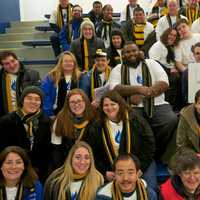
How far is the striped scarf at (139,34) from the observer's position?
20.0 feet

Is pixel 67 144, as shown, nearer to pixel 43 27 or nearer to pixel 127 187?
pixel 127 187

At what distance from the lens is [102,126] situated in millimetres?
3559

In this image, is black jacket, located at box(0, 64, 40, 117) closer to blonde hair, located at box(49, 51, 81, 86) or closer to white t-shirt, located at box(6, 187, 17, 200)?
blonde hair, located at box(49, 51, 81, 86)

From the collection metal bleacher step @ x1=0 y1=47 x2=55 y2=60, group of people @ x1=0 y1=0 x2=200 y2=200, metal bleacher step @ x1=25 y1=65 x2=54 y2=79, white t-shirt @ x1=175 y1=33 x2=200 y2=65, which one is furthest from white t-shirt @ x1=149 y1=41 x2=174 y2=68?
metal bleacher step @ x1=0 y1=47 x2=55 y2=60

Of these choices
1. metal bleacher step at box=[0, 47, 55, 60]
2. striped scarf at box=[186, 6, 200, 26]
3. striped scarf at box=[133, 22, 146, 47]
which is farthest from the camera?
metal bleacher step at box=[0, 47, 55, 60]

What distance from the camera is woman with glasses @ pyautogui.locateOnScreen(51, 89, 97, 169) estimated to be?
3.66m

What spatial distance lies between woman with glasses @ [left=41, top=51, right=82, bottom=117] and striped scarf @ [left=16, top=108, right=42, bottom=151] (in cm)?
76

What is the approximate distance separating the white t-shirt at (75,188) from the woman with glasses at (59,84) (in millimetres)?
1559

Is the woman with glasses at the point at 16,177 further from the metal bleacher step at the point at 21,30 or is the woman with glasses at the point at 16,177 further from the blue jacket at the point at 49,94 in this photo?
the metal bleacher step at the point at 21,30

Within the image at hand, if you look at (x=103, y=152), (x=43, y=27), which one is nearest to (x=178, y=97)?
(x=103, y=152)

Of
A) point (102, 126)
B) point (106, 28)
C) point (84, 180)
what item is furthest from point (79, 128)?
point (106, 28)

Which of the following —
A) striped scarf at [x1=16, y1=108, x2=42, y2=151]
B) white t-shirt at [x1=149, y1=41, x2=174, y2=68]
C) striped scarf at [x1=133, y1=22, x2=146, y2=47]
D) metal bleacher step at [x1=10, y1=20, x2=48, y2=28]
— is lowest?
striped scarf at [x1=16, y1=108, x2=42, y2=151]

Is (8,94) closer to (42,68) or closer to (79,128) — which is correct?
(79,128)

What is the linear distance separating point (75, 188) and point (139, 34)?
11.3 ft
